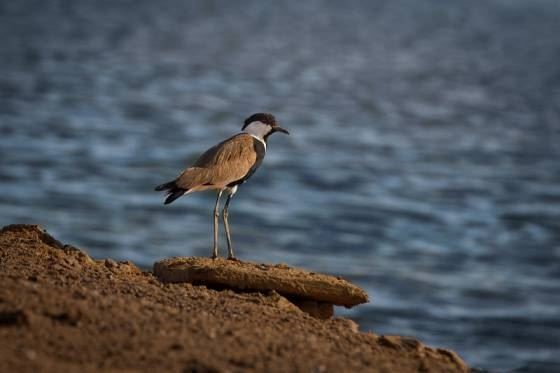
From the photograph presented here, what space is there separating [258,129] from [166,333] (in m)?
4.32

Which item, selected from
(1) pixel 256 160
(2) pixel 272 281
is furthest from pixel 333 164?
(2) pixel 272 281

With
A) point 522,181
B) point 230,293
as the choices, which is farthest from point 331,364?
point 522,181

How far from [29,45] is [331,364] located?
5413 centimetres

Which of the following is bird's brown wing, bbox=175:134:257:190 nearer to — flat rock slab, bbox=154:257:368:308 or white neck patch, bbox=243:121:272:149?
white neck patch, bbox=243:121:272:149

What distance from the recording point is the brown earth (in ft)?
22.7

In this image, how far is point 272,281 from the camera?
941 cm

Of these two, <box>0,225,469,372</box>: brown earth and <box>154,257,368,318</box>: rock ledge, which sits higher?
<box>154,257,368,318</box>: rock ledge

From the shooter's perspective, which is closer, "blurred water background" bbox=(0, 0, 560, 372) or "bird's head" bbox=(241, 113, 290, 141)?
"bird's head" bbox=(241, 113, 290, 141)

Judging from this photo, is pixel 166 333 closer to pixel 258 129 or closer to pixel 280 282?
pixel 280 282

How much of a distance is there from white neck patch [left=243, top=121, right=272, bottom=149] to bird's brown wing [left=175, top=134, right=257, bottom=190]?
28 centimetres

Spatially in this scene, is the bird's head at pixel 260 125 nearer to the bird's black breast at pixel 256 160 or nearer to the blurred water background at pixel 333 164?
the bird's black breast at pixel 256 160

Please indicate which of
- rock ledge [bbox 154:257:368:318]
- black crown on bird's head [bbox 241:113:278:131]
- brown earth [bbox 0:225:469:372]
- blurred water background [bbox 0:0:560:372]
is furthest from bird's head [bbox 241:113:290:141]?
blurred water background [bbox 0:0:560:372]

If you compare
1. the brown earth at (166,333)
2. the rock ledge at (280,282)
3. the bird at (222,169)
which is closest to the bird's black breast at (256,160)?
the bird at (222,169)

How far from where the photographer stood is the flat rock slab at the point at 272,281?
9.41 meters
